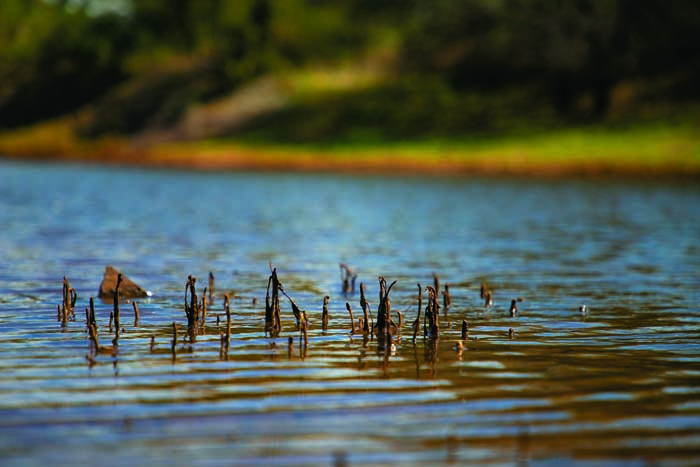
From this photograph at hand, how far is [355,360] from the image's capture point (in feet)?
38.2

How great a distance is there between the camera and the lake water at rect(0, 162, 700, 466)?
8.30 m

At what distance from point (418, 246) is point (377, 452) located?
63.6ft

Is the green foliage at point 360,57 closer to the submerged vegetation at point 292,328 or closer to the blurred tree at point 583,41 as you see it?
the blurred tree at point 583,41

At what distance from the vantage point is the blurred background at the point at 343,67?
258 feet

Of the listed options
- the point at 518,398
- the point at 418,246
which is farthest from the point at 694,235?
the point at 518,398

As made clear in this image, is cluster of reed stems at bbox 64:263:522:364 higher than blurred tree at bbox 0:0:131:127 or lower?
lower

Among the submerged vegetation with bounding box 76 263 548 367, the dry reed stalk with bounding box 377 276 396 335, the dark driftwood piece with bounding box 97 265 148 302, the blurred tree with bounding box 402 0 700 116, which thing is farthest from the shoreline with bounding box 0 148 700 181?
the dry reed stalk with bounding box 377 276 396 335

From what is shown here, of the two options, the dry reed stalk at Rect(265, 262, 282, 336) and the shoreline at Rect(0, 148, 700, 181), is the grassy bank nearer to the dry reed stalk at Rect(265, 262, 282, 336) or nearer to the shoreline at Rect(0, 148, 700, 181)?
the shoreline at Rect(0, 148, 700, 181)

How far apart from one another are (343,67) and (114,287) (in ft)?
306

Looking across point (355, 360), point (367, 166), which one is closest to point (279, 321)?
point (355, 360)

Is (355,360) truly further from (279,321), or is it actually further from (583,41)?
(583,41)

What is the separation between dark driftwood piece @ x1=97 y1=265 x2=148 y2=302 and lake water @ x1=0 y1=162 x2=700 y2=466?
0.87 feet

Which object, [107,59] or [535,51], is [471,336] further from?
[107,59]

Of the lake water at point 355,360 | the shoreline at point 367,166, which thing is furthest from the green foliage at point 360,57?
the lake water at point 355,360
